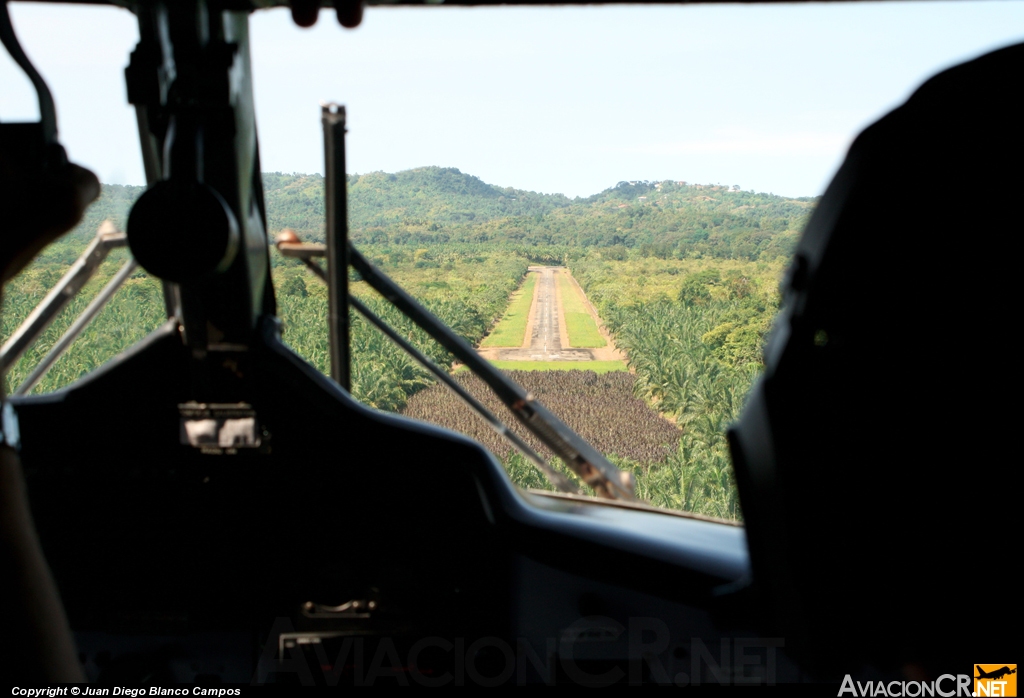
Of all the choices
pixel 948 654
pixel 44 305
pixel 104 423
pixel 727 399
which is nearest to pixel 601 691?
pixel 948 654

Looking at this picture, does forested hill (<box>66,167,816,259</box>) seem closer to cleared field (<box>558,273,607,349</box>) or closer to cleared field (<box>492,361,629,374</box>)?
cleared field (<box>558,273,607,349</box>)

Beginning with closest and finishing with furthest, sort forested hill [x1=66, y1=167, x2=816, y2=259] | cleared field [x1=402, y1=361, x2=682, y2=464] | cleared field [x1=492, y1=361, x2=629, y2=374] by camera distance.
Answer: forested hill [x1=66, y1=167, x2=816, y2=259]
cleared field [x1=402, y1=361, x2=682, y2=464]
cleared field [x1=492, y1=361, x2=629, y2=374]

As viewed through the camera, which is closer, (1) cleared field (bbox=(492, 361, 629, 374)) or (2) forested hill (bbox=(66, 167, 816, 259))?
(2) forested hill (bbox=(66, 167, 816, 259))

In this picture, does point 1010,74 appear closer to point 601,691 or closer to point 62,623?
point 62,623

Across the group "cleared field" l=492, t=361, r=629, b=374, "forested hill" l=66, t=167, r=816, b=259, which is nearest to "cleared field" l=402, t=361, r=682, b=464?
"cleared field" l=492, t=361, r=629, b=374

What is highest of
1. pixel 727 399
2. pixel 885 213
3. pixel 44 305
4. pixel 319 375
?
pixel 885 213

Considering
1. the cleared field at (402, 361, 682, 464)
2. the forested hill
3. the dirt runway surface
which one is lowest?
the cleared field at (402, 361, 682, 464)

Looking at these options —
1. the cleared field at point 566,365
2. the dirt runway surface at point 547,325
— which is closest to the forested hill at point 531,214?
the dirt runway surface at point 547,325
